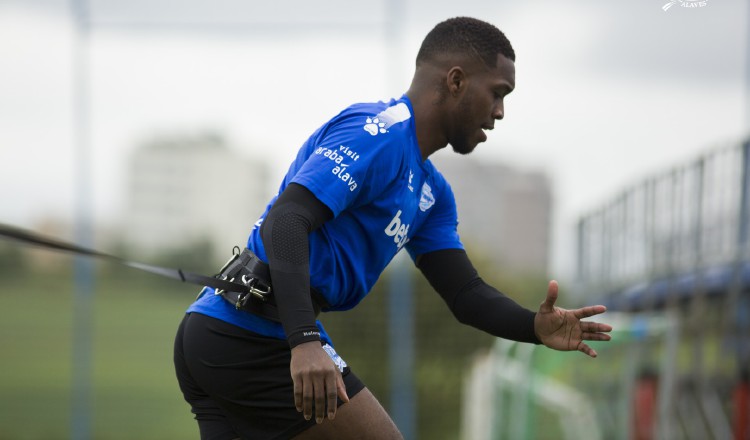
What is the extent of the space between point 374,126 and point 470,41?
0.43 meters

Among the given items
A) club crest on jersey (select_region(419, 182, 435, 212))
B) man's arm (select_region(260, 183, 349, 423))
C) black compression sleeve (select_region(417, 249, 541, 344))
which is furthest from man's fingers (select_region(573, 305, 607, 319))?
man's arm (select_region(260, 183, 349, 423))

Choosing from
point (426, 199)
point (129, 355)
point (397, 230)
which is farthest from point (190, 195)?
point (397, 230)

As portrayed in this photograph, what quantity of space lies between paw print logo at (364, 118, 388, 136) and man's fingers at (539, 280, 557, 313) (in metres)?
0.63

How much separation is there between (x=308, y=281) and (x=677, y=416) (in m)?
5.60

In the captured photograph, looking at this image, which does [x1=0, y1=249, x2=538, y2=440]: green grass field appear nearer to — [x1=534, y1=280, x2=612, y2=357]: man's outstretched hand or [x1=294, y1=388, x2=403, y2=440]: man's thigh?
[x1=534, y1=280, x2=612, y2=357]: man's outstretched hand

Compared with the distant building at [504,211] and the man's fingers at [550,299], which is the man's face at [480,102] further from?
the distant building at [504,211]

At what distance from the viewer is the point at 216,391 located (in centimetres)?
290

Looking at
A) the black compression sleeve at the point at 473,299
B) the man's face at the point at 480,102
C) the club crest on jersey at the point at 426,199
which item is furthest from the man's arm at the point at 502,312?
the man's face at the point at 480,102

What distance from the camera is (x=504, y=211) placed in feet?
38.5

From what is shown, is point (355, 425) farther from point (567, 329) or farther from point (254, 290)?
point (567, 329)

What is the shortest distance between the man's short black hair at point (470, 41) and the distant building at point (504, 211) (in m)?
7.99

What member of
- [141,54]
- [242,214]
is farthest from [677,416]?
[141,54]

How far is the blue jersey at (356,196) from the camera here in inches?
108

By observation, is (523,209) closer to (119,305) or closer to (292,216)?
(119,305)
